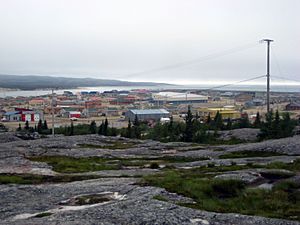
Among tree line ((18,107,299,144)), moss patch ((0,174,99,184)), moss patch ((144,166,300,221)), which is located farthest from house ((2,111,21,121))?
moss patch ((144,166,300,221))

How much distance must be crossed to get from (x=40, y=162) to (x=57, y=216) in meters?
→ 18.4

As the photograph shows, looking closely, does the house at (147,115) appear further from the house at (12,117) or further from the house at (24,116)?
the house at (12,117)

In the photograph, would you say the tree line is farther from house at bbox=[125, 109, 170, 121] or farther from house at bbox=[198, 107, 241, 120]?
house at bbox=[125, 109, 170, 121]

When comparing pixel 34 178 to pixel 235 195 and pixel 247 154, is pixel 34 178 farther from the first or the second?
pixel 247 154

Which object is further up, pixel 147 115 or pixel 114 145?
pixel 114 145

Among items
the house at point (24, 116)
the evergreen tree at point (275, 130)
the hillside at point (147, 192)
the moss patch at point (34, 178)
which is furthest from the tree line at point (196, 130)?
the house at point (24, 116)

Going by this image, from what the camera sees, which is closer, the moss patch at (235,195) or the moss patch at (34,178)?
the moss patch at (235,195)

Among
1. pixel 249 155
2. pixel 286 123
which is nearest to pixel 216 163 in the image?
pixel 249 155

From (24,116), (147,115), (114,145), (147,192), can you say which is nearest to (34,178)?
(147,192)

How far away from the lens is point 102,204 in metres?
17.9

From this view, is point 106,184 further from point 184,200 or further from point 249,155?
point 249,155

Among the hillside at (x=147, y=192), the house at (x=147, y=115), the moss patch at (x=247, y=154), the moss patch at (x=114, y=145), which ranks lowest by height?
the house at (x=147, y=115)

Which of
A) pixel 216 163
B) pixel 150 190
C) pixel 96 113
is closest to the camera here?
pixel 150 190

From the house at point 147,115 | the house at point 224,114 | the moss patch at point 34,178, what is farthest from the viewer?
the house at point 147,115
